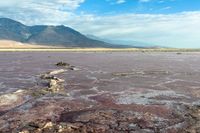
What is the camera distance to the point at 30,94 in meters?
33.1

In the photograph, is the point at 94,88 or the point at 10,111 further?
the point at 94,88

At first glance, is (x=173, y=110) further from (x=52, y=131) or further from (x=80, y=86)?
(x=80, y=86)

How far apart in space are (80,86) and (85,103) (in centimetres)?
1058

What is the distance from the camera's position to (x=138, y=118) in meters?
23.6

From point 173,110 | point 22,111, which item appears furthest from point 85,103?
point 173,110

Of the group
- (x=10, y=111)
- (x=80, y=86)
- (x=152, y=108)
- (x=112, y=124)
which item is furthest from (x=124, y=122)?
(x=80, y=86)

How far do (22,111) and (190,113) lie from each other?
46.6 ft

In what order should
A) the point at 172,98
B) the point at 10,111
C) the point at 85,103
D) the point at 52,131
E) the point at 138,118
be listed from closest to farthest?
the point at 52,131
the point at 138,118
the point at 10,111
the point at 85,103
the point at 172,98

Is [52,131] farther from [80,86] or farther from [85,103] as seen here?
[80,86]

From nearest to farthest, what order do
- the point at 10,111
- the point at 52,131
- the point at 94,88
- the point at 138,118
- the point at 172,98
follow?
the point at 52,131 → the point at 138,118 → the point at 10,111 → the point at 172,98 → the point at 94,88

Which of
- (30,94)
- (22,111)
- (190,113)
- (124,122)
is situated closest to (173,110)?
(190,113)

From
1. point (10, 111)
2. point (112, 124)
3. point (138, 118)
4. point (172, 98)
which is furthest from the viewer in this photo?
point (172, 98)

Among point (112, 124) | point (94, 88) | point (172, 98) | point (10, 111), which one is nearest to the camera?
point (112, 124)

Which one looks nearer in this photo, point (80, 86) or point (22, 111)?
point (22, 111)
